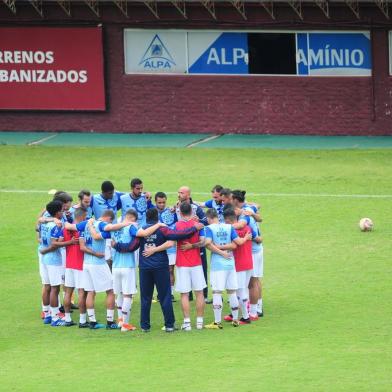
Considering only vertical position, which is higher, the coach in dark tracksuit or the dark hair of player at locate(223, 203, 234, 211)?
the dark hair of player at locate(223, 203, 234, 211)

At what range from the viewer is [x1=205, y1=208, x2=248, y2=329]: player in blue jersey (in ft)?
60.4

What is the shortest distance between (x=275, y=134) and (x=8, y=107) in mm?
7420

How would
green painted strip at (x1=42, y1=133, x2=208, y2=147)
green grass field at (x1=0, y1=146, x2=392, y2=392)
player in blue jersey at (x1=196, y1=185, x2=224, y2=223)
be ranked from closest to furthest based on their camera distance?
1. green grass field at (x1=0, y1=146, x2=392, y2=392)
2. player in blue jersey at (x1=196, y1=185, x2=224, y2=223)
3. green painted strip at (x1=42, y1=133, x2=208, y2=147)

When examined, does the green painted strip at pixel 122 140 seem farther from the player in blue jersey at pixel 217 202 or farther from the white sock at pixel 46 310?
the white sock at pixel 46 310

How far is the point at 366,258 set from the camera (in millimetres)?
22828

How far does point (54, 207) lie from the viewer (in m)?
18.9

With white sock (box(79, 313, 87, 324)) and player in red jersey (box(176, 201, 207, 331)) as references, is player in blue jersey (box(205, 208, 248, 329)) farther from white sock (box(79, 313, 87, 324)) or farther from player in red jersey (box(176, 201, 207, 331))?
white sock (box(79, 313, 87, 324))

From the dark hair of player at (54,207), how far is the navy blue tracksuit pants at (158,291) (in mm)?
1619

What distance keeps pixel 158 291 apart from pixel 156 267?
0.39 meters

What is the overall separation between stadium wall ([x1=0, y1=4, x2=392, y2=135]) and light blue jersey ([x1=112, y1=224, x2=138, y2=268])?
16358 millimetres

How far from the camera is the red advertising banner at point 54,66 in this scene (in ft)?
115

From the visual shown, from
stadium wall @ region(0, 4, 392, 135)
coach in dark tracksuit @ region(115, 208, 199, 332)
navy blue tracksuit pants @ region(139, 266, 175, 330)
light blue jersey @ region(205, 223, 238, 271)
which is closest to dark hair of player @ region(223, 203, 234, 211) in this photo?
light blue jersey @ region(205, 223, 238, 271)

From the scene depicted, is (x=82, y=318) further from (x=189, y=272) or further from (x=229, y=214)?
(x=229, y=214)

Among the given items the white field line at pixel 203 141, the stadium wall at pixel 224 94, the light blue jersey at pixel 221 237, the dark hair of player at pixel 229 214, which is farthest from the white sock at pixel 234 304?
the stadium wall at pixel 224 94
